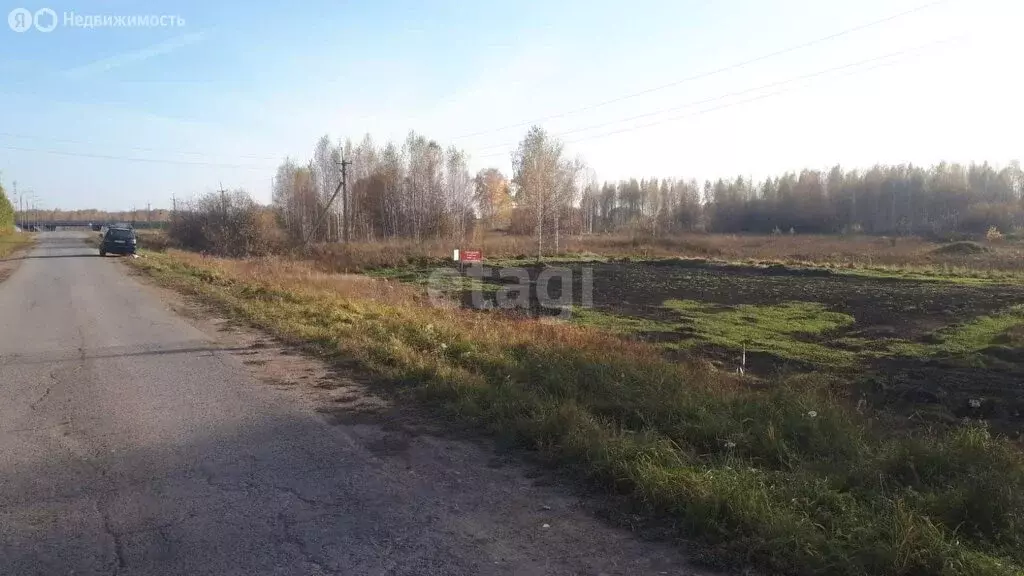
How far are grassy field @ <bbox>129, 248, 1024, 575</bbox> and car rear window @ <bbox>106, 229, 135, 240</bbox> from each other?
2084 cm

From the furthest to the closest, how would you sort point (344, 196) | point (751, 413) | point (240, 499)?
point (344, 196) < point (751, 413) < point (240, 499)

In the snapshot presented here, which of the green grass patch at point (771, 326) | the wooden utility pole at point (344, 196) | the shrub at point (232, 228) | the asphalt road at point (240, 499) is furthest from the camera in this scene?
the shrub at point (232, 228)

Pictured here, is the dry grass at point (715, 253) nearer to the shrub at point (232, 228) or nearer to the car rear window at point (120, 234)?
the shrub at point (232, 228)

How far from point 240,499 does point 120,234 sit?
3589 centimetres

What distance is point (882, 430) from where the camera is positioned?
6.55 m

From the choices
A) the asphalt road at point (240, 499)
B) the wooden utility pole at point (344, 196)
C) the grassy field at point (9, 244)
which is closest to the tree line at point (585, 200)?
the wooden utility pole at point (344, 196)

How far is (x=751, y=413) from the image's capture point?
6332 mm

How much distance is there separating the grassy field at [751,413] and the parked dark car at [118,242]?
20485 mm

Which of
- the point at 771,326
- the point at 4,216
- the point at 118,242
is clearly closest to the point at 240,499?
the point at 771,326

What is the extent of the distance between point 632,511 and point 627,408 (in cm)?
210

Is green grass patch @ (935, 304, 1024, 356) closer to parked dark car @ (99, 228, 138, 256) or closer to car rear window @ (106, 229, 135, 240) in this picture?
parked dark car @ (99, 228, 138, 256)

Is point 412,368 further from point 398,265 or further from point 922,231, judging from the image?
point 922,231

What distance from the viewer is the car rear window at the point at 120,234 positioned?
1355 inches

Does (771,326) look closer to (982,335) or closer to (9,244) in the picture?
(982,335)
